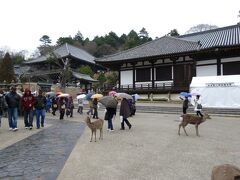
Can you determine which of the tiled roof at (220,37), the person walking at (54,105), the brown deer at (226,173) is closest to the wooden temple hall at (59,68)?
the tiled roof at (220,37)

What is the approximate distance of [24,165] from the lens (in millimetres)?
7070

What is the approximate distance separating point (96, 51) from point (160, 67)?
144 ft

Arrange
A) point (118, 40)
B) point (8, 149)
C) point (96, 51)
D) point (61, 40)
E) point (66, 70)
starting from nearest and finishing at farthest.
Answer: point (8, 149) → point (66, 70) → point (61, 40) → point (96, 51) → point (118, 40)

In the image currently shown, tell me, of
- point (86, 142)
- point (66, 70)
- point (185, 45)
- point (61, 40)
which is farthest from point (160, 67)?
point (61, 40)

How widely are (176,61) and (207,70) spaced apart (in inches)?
138

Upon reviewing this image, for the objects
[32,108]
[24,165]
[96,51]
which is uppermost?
[96,51]

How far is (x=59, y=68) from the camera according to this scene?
45156 mm

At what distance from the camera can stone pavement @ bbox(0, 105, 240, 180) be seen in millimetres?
6297

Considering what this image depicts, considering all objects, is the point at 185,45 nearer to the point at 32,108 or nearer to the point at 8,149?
the point at 32,108

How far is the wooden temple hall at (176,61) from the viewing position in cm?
2616

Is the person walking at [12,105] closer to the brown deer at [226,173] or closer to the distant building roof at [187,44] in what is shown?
the brown deer at [226,173]

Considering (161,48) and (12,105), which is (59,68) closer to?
(161,48)

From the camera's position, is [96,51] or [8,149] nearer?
[8,149]

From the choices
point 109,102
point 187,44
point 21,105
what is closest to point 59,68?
point 187,44
